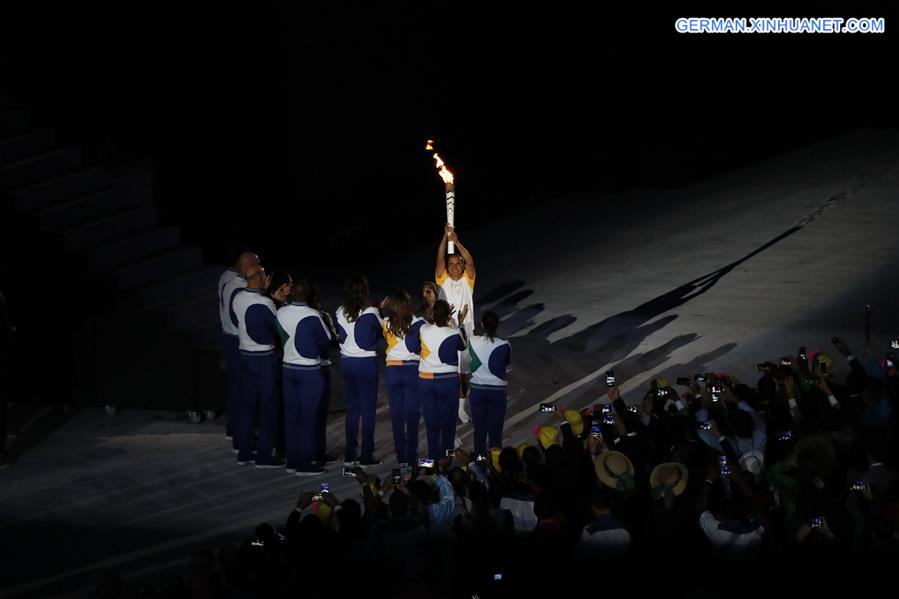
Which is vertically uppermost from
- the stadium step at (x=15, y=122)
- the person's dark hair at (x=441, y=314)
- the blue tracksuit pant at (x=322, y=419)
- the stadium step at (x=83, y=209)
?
the stadium step at (x=15, y=122)

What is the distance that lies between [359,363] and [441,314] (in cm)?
94

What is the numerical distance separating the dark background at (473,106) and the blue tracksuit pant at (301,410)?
6.70m

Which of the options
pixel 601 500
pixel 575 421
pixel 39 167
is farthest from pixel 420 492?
pixel 39 167

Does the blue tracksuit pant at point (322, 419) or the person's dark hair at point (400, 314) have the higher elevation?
the person's dark hair at point (400, 314)

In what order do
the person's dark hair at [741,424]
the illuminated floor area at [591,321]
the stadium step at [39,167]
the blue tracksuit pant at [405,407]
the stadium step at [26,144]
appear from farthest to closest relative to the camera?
1. the stadium step at [26,144]
2. the stadium step at [39,167]
3. the blue tracksuit pant at [405,407]
4. the illuminated floor area at [591,321]
5. the person's dark hair at [741,424]

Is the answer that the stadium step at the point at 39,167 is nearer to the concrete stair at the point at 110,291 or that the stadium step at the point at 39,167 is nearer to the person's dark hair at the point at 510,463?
the concrete stair at the point at 110,291

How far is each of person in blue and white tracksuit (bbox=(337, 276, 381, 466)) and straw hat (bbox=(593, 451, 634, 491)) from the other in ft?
12.5

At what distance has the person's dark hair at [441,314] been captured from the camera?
13.3 metres

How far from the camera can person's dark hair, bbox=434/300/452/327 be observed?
13.3 m

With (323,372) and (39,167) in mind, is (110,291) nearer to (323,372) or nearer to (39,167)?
(39,167)

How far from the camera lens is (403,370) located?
13.6 metres

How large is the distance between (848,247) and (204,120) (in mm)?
8071

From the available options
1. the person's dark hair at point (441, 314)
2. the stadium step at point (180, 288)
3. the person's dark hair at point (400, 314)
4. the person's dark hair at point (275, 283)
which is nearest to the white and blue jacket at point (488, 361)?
the person's dark hair at point (441, 314)

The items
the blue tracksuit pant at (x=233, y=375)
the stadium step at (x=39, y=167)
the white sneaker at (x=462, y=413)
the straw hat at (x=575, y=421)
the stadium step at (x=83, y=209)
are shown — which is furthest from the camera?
the stadium step at (x=39, y=167)
